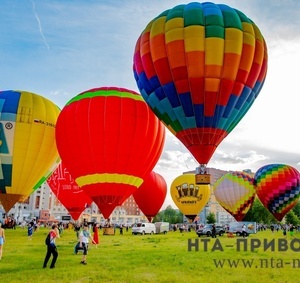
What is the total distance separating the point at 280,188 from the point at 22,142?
1114 inches

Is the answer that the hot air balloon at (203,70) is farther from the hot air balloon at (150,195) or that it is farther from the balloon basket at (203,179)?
the hot air balloon at (150,195)

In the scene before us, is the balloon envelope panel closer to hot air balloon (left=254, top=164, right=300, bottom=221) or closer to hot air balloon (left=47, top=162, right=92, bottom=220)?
hot air balloon (left=47, top=162, right=92, bottom=220)

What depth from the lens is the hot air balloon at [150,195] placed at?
40344 mm

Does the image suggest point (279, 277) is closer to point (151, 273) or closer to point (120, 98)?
point (151, 273)

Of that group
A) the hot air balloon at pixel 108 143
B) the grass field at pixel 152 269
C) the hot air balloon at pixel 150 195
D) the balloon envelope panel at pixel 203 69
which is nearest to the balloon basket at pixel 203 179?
the balloon envelope panel at pixel 203 69

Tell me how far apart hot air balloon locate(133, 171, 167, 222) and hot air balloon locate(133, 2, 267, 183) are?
77.5 feet

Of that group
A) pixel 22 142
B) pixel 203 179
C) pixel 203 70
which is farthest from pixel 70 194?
pixel 203 70

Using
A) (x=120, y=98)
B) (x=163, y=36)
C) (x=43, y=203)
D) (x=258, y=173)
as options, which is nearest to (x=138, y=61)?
(x=163, y=36)

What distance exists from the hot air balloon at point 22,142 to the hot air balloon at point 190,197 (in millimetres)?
22667

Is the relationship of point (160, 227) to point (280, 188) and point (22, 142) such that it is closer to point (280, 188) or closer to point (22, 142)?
point (280, 188)

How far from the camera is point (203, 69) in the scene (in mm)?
16094

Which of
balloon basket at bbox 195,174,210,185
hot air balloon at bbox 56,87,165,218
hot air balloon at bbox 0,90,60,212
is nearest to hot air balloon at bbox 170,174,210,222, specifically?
hot air balloon at bbox 0,90,60,212

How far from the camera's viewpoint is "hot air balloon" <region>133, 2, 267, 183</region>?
637 inches

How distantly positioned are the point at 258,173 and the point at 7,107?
3018 cm
